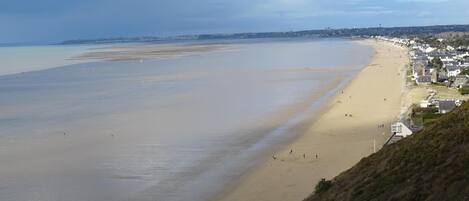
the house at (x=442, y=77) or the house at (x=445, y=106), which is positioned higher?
the house at (x=445, y=106)

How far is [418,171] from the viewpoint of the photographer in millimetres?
9258

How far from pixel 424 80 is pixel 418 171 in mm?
29014

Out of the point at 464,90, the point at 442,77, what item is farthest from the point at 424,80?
the point at 464,90

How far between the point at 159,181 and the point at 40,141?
753cm

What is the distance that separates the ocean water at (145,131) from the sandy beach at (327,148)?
0.69 meters

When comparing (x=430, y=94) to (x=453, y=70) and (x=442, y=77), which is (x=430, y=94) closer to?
(x=442, y=77)

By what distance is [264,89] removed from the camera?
36344 mm

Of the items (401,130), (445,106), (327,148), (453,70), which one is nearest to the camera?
(401,130)

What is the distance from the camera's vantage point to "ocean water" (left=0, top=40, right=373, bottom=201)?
52.0ft

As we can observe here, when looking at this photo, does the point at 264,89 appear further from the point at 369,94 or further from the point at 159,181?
the point at 159,181

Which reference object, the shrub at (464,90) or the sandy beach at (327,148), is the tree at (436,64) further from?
the shrub at (464,90)

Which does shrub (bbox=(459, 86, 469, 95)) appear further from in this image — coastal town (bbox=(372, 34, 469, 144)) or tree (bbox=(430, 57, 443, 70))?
tree (bbox=(430, 57, 443, 70))

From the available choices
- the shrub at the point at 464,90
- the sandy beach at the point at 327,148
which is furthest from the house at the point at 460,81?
the sandy beach at the point at 327,148

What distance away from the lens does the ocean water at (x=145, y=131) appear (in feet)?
52.0
